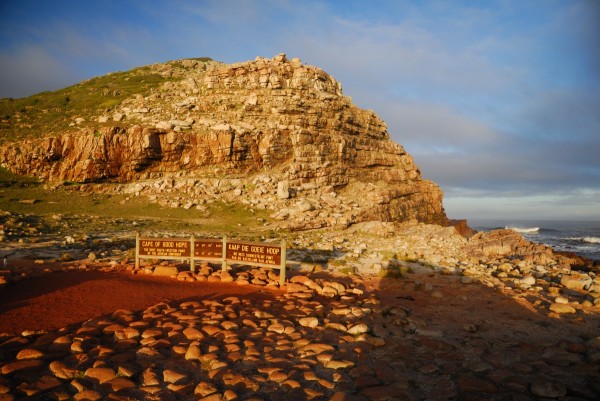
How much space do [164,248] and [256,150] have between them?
25857mm

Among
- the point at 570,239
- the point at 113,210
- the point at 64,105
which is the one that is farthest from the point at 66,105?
the point at 570,239

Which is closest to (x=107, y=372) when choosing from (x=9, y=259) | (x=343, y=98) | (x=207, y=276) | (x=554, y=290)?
(x=207, y=276)

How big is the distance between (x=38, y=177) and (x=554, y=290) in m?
41.6

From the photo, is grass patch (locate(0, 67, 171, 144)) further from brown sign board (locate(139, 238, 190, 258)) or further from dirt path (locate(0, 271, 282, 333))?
dirt path (locate(0, 271, 282, 333))

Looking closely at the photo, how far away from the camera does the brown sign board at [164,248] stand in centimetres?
1181

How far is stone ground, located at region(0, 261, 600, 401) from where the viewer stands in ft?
16.0

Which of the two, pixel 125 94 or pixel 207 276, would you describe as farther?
pixel 125 94

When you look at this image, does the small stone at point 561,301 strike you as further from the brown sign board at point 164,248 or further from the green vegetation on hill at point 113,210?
the green vegetation on hill at point 113,210

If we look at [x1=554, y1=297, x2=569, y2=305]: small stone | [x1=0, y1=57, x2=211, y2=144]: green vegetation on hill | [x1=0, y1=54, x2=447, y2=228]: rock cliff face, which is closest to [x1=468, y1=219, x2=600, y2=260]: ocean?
[x1=0, y1=54, x2=447, y2=228]: rock cliff face

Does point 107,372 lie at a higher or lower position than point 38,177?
lower

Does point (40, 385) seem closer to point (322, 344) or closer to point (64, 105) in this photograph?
point (322, 344)

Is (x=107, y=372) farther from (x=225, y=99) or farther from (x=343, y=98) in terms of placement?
(x=343, y=98)

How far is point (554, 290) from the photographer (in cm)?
1148

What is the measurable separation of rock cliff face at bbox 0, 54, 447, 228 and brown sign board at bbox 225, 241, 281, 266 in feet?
49.8
